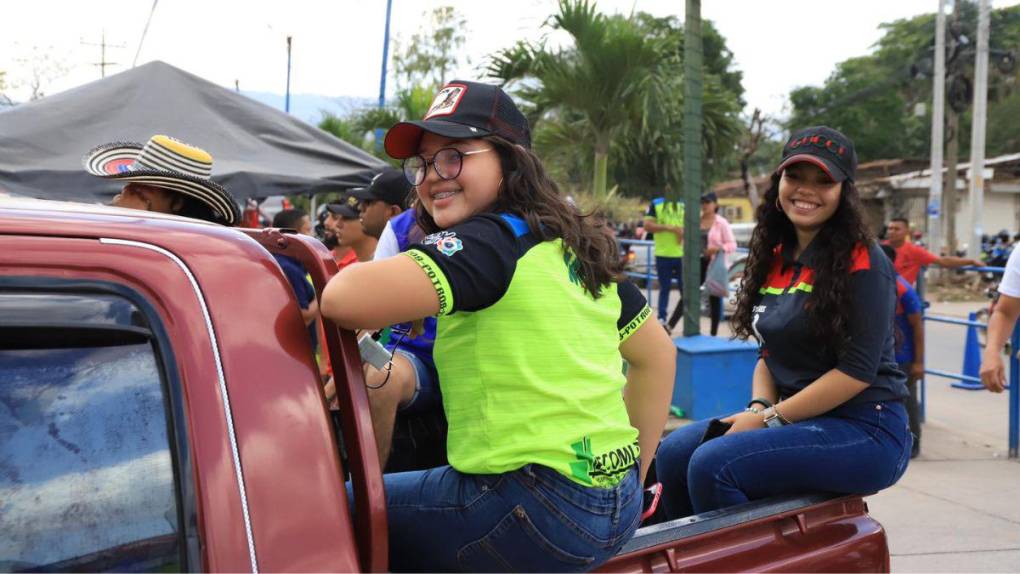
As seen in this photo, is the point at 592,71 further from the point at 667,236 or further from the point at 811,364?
the point at 811,364

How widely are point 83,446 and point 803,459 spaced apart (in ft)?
5.96

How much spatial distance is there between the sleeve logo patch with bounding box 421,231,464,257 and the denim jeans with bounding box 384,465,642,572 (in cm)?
42

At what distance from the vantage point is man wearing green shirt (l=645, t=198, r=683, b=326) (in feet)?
38.1

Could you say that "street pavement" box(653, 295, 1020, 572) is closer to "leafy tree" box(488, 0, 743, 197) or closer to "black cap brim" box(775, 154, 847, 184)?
"black cap brim" box(775, 154, 847, 184)

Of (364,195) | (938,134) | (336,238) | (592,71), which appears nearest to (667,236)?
(592,71)

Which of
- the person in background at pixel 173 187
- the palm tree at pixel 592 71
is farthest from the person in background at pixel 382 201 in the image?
the palm tree at pixel 592 71

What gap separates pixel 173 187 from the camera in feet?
11.0

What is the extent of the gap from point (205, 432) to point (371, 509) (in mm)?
317

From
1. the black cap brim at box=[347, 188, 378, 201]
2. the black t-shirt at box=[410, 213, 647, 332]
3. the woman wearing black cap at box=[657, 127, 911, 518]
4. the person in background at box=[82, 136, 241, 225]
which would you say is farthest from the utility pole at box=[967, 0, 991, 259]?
the black t-shirt at box=[410, 213, 647, 332]

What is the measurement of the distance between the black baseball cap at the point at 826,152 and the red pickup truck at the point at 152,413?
6.71ft

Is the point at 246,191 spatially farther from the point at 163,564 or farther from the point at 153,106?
the point at 163,564

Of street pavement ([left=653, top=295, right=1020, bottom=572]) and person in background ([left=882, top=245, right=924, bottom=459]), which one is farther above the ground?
person in background ([left=882, top=245, right=924, bottom=459])

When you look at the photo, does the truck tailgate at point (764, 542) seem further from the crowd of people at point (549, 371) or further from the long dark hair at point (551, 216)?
the long dark hair at point (551, 216)

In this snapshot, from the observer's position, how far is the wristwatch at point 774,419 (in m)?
2.85
